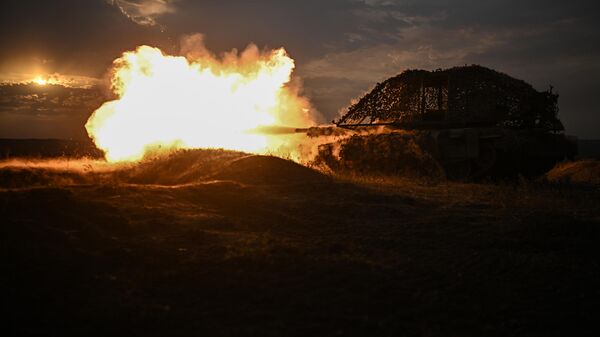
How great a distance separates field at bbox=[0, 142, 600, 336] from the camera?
3957 mm

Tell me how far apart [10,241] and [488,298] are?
199 inches

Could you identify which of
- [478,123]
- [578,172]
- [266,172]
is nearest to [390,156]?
[478,123]

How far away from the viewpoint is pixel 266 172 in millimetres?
11516

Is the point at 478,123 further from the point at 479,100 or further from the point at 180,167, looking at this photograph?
the point at 180,167

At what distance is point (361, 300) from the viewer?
443 centimetres

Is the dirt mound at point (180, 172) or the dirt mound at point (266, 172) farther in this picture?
the dirt mound at point (180, 172)

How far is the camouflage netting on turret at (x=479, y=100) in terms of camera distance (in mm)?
15617

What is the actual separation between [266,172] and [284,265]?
6390mm

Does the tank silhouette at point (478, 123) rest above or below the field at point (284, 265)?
above

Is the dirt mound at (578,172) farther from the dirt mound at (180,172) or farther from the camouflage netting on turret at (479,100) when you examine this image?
the dirt mound at (180,172)

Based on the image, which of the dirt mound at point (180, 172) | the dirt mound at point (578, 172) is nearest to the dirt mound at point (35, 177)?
the dirt mound at point (180, 172)

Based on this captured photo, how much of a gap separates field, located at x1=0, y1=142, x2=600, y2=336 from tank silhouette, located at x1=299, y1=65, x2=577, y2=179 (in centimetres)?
538

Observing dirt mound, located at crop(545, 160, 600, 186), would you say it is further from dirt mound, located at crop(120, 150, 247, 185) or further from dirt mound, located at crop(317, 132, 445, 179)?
dirt mound, located at crop(120, 150, 247, 185)

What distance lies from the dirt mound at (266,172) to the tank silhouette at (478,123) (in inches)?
198
